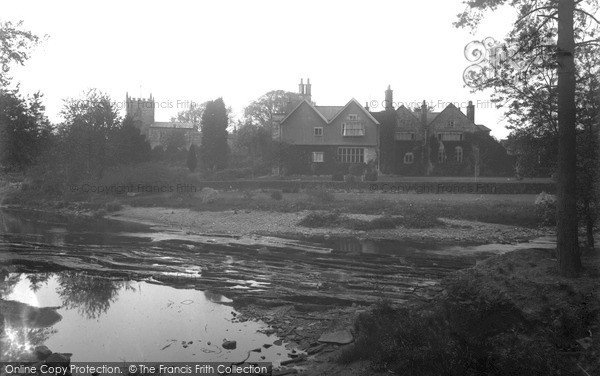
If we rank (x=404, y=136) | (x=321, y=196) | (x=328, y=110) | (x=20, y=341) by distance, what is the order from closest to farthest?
(x=20, y=341), (x=321, y=196), (x=328, y=110), (x=404, y=136)

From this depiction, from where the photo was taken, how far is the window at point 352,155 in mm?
53625

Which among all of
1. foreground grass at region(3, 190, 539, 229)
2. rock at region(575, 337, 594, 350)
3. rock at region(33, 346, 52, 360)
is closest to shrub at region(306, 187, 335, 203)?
foreground grass at region(3, 190, 539, 229)

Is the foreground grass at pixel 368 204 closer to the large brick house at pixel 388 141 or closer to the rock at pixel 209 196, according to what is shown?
the rock at pixel 209 196

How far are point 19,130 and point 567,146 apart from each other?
742 inches

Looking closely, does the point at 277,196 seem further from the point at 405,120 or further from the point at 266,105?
the point at 266,105

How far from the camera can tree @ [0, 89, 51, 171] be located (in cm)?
1867

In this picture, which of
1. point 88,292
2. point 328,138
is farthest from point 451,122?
point 88,292

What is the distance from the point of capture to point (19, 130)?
64.0 feet

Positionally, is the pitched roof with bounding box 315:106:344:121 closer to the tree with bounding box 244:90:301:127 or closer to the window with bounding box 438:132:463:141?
the window with bounding box 438:132:463:141

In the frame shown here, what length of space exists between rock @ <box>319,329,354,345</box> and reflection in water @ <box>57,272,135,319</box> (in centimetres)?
564

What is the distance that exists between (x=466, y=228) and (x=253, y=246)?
1157cm

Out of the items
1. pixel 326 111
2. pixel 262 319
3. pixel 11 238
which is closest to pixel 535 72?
pixel 262 319

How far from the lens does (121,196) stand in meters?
44.4

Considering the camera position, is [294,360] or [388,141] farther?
[388,141]
